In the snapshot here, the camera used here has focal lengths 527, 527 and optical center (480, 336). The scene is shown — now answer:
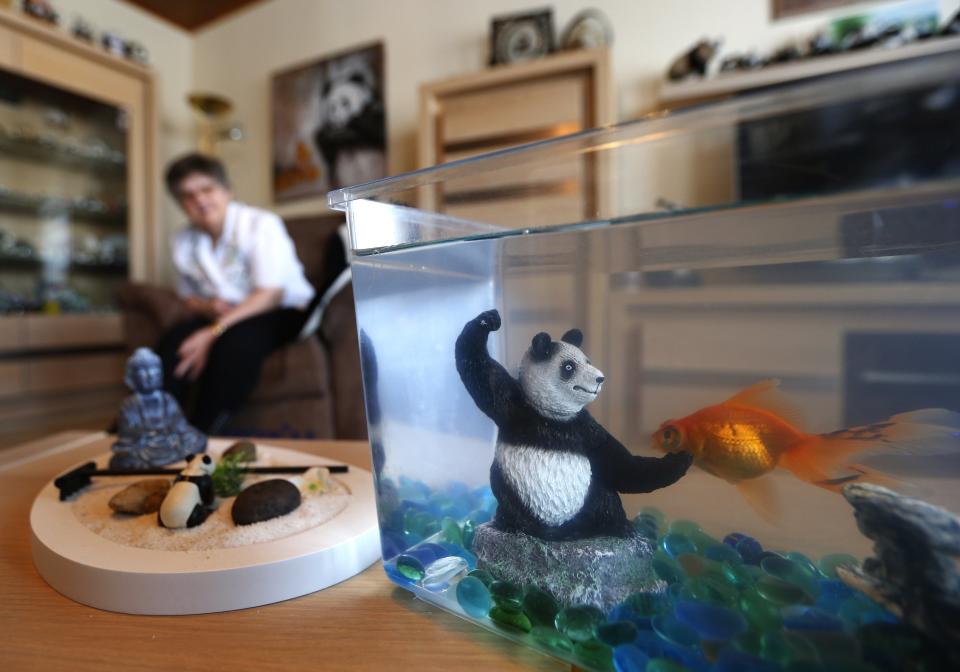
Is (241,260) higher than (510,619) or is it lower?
higher

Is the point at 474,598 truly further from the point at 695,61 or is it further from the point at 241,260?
the point at 695,61

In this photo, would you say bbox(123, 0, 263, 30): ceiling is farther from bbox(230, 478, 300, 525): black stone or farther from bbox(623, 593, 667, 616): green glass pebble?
bbox(623, 593, 667, 616): green glass pebble

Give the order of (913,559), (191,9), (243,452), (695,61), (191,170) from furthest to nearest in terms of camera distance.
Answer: (191,9), (695,61), (191,170), (243,452), (913,559)

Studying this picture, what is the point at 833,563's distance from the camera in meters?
0.27

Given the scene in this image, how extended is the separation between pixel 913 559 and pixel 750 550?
0.07m

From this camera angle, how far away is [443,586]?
363 mm

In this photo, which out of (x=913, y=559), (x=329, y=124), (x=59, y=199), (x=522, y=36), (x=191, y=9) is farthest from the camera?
(x=191, y=9)

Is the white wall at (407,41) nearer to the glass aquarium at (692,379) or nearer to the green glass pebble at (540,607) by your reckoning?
the glass aquarium at (692,379)

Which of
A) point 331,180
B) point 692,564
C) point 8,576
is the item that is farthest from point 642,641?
point 331,180

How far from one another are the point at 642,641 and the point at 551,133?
1911 millimetres

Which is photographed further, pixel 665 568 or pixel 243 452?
pixel 243 452

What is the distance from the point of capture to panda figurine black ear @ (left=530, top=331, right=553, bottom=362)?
32cm

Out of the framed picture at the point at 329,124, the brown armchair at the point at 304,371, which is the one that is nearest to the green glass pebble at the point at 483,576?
the brown armchair at the point at 304,371

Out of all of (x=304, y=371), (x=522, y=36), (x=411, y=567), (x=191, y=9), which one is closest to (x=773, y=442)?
(x=411, y=567)
